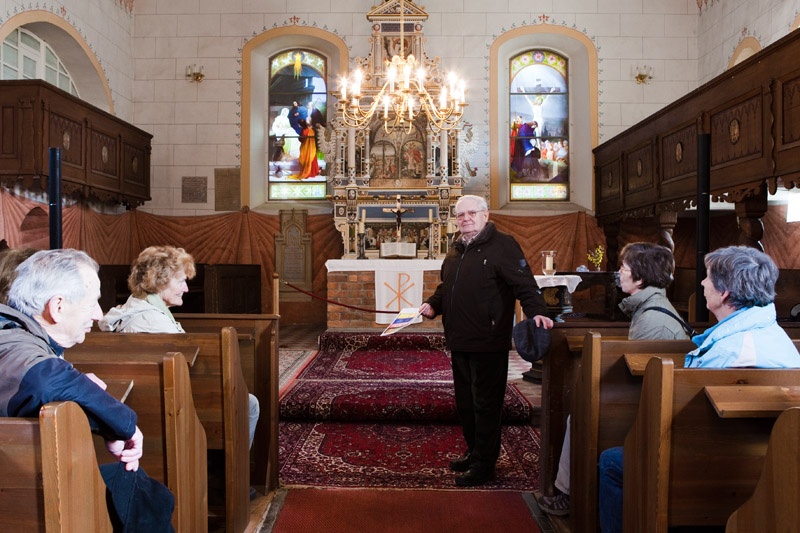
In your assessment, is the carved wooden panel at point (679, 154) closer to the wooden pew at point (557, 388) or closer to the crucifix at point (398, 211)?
the crucifix at point (398, 211)

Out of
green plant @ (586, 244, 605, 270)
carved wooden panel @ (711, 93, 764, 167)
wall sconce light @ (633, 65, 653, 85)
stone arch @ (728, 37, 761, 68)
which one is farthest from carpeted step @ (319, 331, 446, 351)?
wall sconce light @ (633, 65, 653, 85)

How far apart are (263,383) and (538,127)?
863 cm

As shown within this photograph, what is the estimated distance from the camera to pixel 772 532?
1.40 metres

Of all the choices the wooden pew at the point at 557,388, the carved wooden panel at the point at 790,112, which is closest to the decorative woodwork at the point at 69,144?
the wooden pew at the point at 557,388

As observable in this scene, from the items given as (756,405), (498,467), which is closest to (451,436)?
(498,467)

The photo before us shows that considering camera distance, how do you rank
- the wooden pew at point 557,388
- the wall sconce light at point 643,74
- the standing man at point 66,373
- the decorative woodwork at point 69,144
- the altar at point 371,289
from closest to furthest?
the standing man at point 66,373 → the wooden pew at point 557,388 → the decorative woodwork at point 69,144 → the altar at point 371,289 → the wall sconce light at point 643,74

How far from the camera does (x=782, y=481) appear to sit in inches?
53.6

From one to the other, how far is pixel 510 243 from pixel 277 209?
25.3ft

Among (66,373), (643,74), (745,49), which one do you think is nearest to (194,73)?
(643,74)

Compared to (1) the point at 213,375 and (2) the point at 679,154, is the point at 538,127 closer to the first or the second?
(2) the point at 679,154

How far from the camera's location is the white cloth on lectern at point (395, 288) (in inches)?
307

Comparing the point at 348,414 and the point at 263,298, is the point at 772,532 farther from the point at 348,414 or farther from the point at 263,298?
the point at 263,298

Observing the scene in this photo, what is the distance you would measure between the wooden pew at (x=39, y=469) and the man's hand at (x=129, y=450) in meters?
0.34

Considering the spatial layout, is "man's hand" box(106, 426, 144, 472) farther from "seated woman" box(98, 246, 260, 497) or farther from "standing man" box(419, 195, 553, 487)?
"standing man" box(419, 195, 553, 487)
